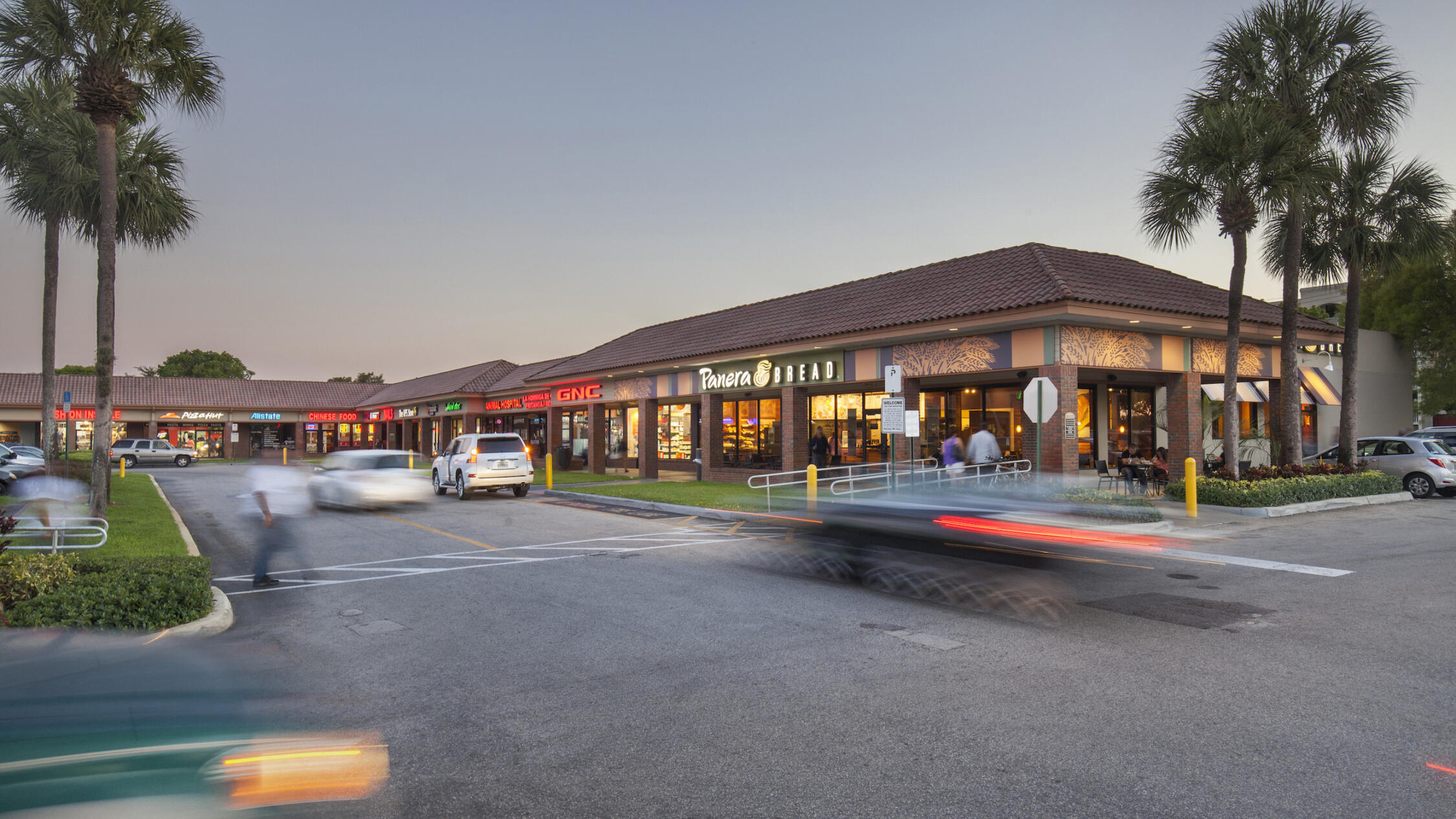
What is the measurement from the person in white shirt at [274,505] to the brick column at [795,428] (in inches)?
671

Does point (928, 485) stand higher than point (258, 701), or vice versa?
point (928, 485)

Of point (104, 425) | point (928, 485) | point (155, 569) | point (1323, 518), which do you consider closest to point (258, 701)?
point (155, 569)

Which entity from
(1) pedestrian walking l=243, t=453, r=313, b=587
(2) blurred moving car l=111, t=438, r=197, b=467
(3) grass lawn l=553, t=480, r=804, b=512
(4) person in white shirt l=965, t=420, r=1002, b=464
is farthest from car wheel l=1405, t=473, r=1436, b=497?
(2) blurred moving car l=111, t=438, r=197, b=467

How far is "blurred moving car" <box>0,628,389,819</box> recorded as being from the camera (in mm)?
2555

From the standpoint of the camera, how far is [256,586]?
10.1 metres

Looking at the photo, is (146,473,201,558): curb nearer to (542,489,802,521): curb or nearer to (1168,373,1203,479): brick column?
(542,489,802,521): curb

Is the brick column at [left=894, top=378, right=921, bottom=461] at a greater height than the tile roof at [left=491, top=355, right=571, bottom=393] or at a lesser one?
lesser

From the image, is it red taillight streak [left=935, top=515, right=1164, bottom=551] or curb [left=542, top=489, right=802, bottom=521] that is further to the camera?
curb [left=542, top=489, right=802, bottom=521]

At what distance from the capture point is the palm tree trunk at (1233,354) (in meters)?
18.1

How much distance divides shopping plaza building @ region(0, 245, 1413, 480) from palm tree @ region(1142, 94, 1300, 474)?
5.91 feet

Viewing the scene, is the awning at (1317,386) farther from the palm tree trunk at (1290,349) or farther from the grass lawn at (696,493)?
the grass lawn at (696,493)

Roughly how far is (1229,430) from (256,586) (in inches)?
773

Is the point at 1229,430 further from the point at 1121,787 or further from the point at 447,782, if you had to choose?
the point at 447,782

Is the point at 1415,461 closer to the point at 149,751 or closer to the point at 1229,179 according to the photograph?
the point at 1229,179
